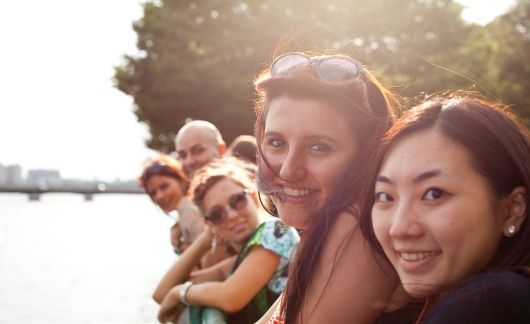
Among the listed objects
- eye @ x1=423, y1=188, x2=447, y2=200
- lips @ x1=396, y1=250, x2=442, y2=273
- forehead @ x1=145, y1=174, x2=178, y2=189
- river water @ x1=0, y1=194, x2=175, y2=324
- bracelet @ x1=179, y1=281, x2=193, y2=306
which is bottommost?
river water @ x1=0, y1=194, x2=175, y2=324

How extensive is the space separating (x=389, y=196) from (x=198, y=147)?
4734 mm

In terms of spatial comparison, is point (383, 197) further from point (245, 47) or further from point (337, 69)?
point (245, 47)

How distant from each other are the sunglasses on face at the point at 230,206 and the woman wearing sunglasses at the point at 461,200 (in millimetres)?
A: 2225

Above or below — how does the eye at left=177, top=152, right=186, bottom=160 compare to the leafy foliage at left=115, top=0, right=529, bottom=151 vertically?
below

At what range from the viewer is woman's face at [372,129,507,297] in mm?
1737

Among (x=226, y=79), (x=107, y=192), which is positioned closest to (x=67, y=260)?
(x=226, y=79)

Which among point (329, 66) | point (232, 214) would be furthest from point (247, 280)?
point (329, 66)

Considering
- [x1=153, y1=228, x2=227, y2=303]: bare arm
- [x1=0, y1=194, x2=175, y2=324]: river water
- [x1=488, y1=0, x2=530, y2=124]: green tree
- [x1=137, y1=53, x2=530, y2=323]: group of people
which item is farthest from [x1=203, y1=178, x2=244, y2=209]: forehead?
[x1=488, y1=0, x2=530, y2=124]: green tree

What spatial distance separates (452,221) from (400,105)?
0.79m

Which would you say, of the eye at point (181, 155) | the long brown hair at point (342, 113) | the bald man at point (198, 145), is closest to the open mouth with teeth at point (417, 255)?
the long brown hair at point (342, 113)

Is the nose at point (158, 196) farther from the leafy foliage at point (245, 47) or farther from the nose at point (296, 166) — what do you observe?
the leafy foliage at point (245, 47)

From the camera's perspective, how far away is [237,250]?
4.25m

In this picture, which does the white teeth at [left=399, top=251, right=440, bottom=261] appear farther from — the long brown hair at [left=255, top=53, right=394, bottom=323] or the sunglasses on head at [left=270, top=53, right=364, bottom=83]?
the sunglasses on head at [left=270, top=53, right=364, bottom=83]

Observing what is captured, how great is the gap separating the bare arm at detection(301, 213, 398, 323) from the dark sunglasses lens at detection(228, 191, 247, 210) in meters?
1.97
